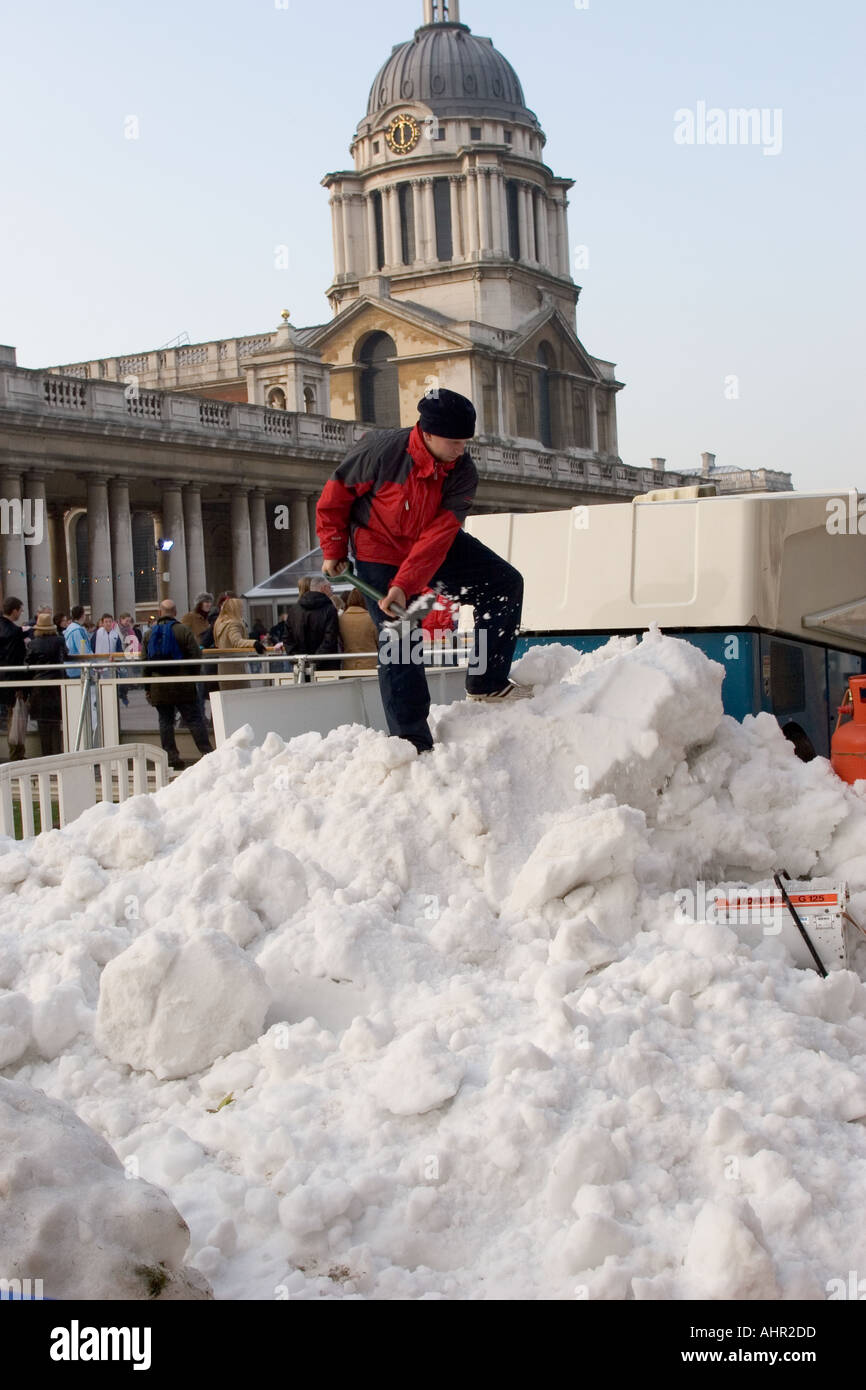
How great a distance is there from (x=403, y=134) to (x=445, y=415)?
77.3 m

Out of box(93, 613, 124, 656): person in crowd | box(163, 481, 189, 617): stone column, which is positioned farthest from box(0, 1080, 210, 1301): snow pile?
box(163, 481, 189, 617): stone column

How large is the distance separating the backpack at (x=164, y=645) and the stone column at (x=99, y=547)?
22546 mm

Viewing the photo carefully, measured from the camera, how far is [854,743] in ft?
22.1

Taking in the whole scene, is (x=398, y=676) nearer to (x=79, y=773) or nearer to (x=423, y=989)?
(x=423, y=989)

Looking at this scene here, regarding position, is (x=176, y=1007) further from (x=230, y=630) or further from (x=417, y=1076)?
(x=230, y=630)

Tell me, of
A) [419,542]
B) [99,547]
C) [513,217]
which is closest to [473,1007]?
[419,542]

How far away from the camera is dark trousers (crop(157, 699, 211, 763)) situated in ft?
32.8

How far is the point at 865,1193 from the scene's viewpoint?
129 inches

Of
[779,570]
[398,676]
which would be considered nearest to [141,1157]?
[398,676]

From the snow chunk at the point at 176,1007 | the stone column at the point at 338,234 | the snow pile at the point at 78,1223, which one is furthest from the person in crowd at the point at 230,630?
the stone column at the point at 338,234

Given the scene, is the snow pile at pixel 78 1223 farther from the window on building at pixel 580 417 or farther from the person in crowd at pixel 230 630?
the window on building at pixel 580 417

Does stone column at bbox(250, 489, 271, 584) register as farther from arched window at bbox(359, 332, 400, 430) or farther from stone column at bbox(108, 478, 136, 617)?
arched window at bbox(359, 332, 400, 430)

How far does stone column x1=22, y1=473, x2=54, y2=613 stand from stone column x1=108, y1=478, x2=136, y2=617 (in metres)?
2.69

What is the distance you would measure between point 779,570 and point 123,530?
30125 millimetres
